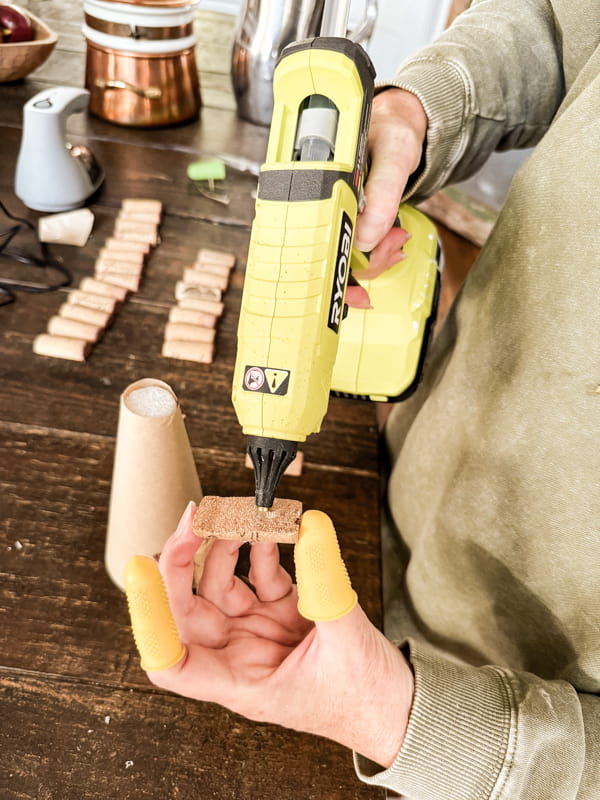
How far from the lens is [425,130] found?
61cm

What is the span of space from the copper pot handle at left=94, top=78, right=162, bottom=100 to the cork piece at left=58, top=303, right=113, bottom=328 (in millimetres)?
606

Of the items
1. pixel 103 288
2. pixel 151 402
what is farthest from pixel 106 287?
pixel 151 402

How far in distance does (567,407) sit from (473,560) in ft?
0.62

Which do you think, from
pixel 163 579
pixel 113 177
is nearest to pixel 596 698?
pixel 163 579

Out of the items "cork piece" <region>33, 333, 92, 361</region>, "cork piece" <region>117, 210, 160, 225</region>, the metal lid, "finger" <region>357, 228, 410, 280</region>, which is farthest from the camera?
the metal lid

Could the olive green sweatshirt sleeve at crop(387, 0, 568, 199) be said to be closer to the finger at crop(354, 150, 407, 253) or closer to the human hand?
the finger at crop(354, 150, 407, 253)

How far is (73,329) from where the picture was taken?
2.52 ft

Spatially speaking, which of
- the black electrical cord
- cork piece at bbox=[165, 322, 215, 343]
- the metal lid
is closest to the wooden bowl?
the metal lid

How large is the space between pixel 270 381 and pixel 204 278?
0.48 metres

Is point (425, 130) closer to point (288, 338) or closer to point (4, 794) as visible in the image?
point (288, 338)

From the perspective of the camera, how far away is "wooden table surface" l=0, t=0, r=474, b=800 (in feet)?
1.50

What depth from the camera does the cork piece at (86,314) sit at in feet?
2.58

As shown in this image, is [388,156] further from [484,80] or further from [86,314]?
[86,314]

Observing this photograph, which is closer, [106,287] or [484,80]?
[484,80]
